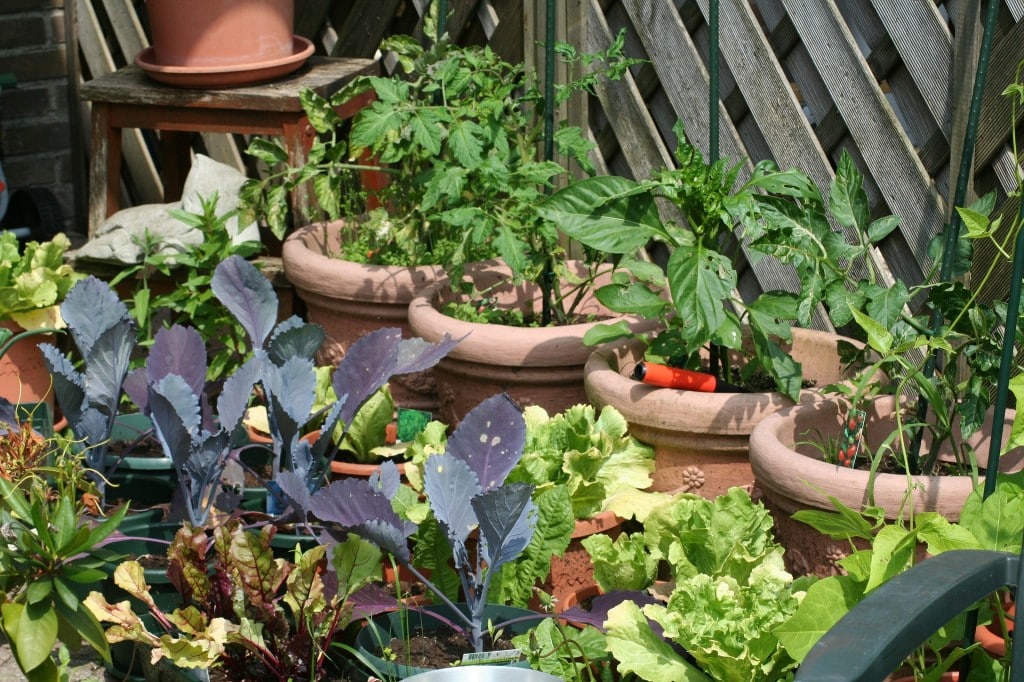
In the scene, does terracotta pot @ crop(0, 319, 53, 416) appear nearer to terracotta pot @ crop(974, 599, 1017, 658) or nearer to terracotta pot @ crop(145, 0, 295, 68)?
terracotta pot @ crop(145, 0, 295, 68)

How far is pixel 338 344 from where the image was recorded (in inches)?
112

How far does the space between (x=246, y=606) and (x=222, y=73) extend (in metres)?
1.75

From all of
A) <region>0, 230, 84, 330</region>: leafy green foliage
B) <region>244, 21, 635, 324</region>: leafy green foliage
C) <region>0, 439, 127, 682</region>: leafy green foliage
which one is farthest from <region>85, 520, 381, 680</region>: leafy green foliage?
<region>0, 230, 84, 330</region>: leafy green foliage

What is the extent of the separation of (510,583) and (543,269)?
2.70 ft

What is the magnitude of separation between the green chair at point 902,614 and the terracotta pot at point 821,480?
1.72 feet

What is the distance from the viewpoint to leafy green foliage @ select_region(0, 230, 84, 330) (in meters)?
2.68

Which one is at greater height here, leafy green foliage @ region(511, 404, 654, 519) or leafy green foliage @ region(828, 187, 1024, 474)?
leafy green foliage @ region(828, 187, 1024, 474)

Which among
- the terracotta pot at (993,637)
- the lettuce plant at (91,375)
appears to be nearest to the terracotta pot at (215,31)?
the lettuce plant at (91,375)

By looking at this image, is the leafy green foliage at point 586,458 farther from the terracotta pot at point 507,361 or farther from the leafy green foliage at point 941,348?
the leafy green foliage at point 941,348

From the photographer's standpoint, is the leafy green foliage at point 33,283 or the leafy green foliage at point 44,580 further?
the leafy green foliage at point 33,283

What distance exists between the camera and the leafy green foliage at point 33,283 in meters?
2.68

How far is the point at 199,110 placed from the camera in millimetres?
A: 3205

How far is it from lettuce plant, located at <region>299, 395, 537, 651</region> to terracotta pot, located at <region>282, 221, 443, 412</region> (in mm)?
907

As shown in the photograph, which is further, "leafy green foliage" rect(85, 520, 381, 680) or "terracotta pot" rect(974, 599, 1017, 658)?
"leafy green foliage" rect(85, 520, 381, 680)
